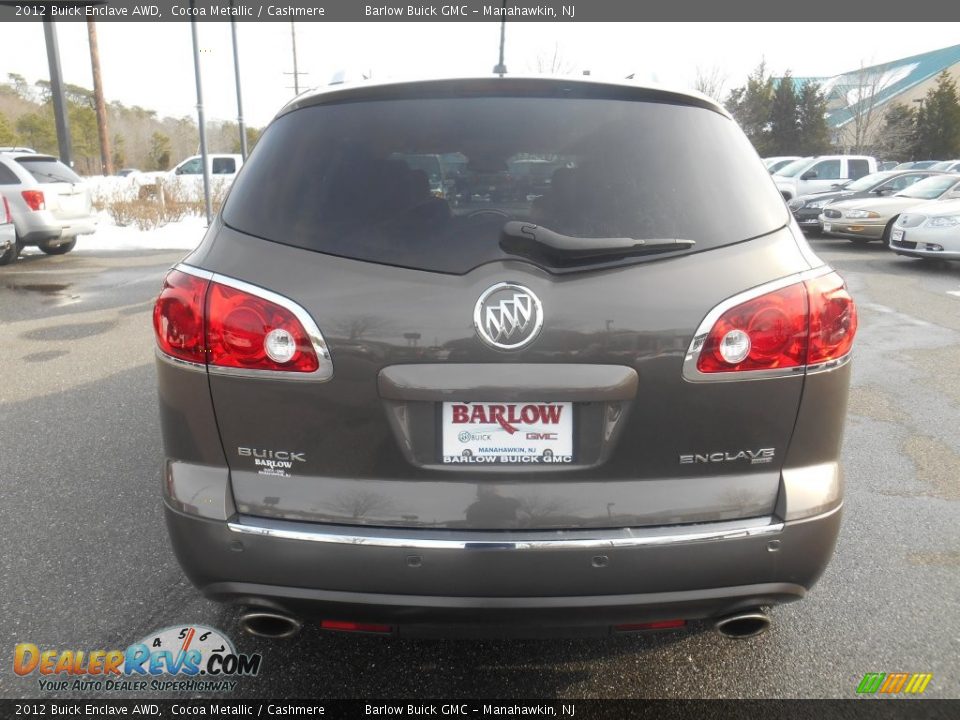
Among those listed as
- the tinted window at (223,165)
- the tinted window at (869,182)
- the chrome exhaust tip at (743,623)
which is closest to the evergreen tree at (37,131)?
the tinted window at (223,165)

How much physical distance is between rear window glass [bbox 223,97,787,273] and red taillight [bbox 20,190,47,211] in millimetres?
12171

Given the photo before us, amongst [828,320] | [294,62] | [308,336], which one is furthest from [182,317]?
[294,62]

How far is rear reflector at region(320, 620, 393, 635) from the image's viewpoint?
1948 millimetres

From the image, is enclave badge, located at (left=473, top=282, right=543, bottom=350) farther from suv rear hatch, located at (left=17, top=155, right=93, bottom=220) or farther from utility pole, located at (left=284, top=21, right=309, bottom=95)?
utility pole, located at (left=284, top=21, right=309, bottom=95)

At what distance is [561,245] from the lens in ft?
5.95

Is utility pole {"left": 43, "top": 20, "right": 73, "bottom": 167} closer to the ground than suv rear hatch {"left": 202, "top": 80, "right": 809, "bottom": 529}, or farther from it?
farther from it

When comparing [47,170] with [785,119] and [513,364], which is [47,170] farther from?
[785,119]

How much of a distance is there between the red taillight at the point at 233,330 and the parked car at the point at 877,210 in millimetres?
15167

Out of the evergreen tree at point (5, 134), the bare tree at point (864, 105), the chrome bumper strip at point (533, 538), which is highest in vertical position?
the bare tree at point (864, 105)

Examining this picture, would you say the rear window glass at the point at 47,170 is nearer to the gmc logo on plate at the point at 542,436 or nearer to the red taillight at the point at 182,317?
the red taillight at the point at 182,317

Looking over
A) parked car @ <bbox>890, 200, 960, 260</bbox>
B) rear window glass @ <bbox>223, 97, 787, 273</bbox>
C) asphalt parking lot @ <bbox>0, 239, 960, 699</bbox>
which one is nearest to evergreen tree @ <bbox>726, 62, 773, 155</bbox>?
parked car @ <bbox>890, 200, 960, 260</bbox>

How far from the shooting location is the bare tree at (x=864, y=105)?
49438 millimetres

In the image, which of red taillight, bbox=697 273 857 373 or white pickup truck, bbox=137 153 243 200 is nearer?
red taillight, bbox=697 273 857 373

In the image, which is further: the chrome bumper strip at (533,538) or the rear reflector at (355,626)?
the rear reflector at (355,626)
